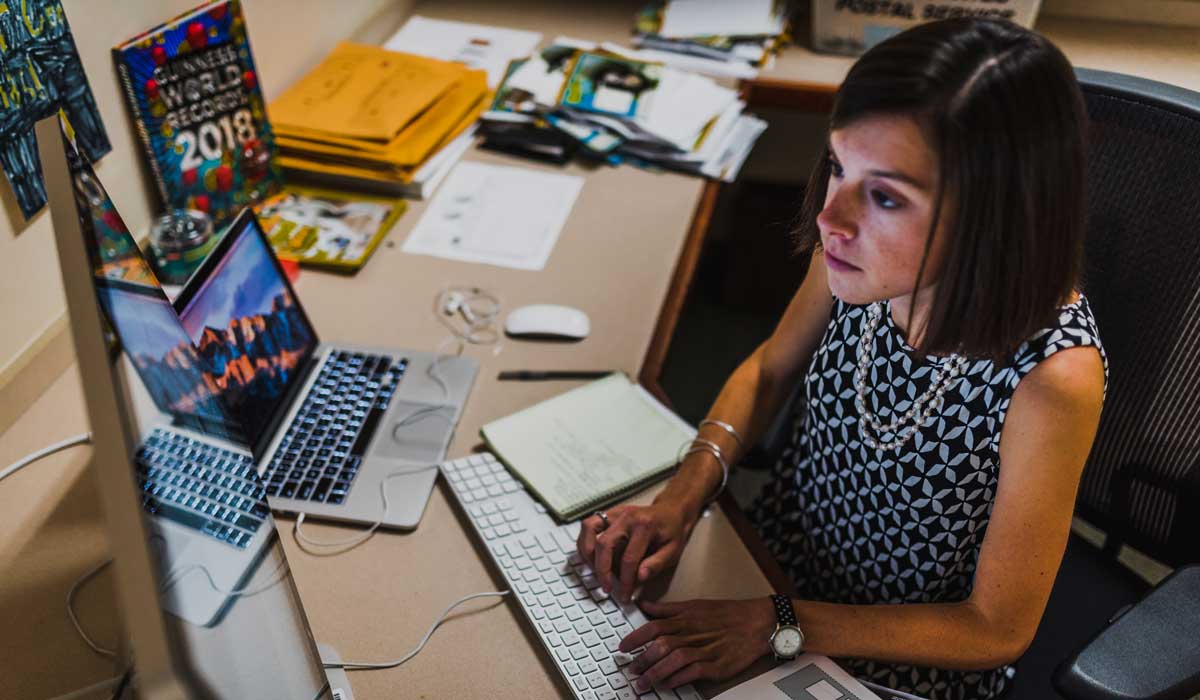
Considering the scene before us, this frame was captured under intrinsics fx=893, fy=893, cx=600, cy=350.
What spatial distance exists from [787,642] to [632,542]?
0.18 meters

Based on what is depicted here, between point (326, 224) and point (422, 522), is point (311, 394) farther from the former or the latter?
point (326, 224)

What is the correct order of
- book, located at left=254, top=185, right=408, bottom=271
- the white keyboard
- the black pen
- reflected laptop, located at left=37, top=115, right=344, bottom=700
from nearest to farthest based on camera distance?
reflected laptop, located at left=37, top=115, right=344, bottom=700 < the white keyboard < the black pen < book, located at left=254, top=185, right=408, bottom=271

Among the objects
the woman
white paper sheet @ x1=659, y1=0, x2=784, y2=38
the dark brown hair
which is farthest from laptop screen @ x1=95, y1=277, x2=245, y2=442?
white paper sheet @ x1=659, y1=0, x2=784, y2=38

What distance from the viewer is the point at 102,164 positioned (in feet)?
4.06

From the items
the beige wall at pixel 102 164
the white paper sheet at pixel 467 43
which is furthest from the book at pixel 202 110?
the white paper sheet at pixel 467 43

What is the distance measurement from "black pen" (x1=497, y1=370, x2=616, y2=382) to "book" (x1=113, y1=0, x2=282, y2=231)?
0.60 meters

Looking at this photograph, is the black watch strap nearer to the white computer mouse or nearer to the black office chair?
the black office chair

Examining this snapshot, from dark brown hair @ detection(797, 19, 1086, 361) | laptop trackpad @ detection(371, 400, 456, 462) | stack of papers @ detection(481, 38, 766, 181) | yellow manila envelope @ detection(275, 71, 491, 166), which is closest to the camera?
dark brown hair @ detection(797, 19, 1086, 361)

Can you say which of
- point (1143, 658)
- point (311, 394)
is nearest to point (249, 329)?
point (311, 394)

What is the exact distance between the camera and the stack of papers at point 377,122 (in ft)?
4.97

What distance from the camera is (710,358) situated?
2357 millimetres

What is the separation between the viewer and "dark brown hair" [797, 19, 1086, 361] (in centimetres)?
73

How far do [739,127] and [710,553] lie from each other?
98 centimetres

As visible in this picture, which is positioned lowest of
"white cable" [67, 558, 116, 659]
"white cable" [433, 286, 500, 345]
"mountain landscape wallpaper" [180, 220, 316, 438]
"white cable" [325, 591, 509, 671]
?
"white cable" [325, 591, 509, 671]
